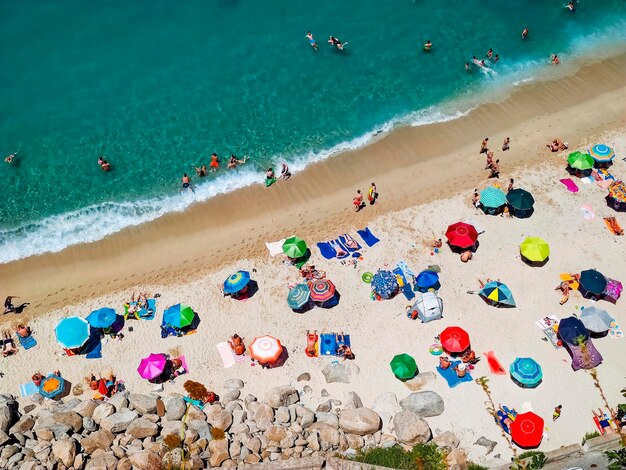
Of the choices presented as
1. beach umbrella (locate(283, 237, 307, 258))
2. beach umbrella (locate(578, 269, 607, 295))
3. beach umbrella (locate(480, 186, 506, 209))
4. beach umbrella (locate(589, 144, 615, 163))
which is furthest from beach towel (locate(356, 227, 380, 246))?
beach umbrella (locate(589, 144, 615, 163))

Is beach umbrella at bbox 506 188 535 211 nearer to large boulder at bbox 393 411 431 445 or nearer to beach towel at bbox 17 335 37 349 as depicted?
large boulder at bbox 393 411 431 445

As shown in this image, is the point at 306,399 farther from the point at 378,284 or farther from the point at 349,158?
the point at 349,158

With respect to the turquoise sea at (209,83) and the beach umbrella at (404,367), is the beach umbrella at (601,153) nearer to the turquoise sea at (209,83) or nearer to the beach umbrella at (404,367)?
the turquoise sea at (209,83)

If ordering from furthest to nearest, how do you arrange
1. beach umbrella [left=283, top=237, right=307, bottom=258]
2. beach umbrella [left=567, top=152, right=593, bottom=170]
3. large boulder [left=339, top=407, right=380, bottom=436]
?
beach umbrella [left=567, top=152, right=593, bottom=170] → beach umbrella [left=283, top=237, right=307, bottom=258] → large boulder [left=339, top=407, right=380, bottom=436]

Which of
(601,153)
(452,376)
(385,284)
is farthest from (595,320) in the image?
(601,153)

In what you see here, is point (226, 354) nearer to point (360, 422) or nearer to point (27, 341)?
point (360, 422)

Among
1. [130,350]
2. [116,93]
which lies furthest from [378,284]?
[116,93]
